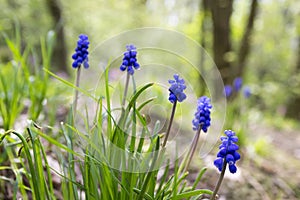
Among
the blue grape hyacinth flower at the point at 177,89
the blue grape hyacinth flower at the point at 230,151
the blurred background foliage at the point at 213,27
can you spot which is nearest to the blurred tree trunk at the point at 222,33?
the blurred background foliage at the point at 213,27

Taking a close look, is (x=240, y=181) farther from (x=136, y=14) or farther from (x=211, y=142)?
(x=136, y=14)

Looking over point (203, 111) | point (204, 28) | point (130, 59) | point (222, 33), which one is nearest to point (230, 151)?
point (203, 111)

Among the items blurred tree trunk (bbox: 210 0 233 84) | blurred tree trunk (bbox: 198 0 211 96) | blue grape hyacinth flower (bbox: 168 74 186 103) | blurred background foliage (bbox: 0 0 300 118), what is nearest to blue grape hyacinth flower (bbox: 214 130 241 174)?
blue grape hyacinth flower (bbox: 168 74 186 103)

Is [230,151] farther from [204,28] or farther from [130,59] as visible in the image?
[204,28]

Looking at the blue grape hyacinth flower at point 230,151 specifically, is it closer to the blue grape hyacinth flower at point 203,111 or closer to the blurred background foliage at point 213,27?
the blue grape hyacinth flower at point 203,111

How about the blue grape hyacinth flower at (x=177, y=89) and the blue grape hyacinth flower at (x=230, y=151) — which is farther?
the blue grape hyacinth flower at (x=177, y=89)

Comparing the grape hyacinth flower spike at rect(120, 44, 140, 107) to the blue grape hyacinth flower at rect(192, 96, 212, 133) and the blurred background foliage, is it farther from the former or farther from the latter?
the blurred background foliage

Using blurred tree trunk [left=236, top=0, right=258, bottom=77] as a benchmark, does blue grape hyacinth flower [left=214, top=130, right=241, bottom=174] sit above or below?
below
